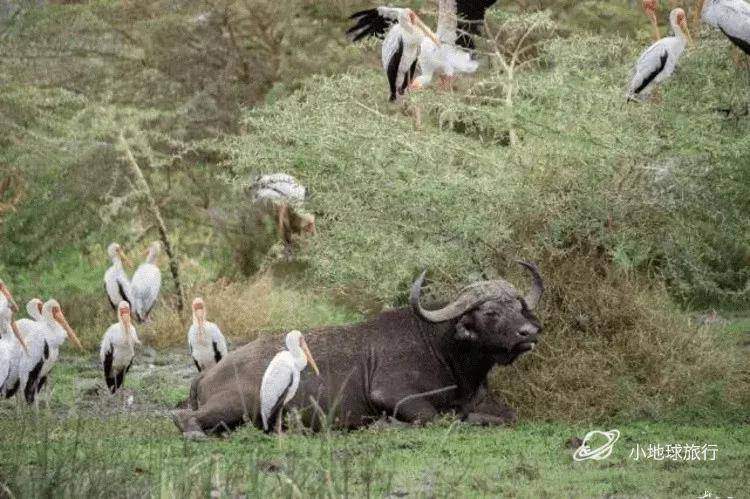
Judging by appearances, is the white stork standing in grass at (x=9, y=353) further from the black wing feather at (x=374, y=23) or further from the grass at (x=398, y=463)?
the black wing feather at (x=374, y=23)

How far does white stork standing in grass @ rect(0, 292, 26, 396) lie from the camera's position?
37.4ft

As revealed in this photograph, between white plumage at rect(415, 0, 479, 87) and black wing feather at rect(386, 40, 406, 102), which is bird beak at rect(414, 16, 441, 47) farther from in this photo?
black wing feather at rect(386, 40, 406, 102)

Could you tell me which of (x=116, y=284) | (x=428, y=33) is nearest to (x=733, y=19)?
(x=428, y=33)

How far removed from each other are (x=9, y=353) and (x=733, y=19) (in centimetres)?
528

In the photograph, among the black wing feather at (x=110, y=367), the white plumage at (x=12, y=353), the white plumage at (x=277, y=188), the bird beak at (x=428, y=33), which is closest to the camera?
the white plumage at (x=12, y=353)

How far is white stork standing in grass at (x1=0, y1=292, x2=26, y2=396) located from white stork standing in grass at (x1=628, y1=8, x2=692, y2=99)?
4494 millimetres

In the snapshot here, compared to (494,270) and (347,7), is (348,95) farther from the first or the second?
(347,7)

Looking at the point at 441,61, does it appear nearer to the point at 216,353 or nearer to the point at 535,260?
the point at 535,260

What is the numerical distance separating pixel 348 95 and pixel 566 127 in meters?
2.04

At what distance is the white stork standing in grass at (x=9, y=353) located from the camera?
1141 cm

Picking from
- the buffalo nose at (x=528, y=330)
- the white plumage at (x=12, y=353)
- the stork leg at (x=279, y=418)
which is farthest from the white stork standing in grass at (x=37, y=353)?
the buffalo nose at (x=528, y=330)

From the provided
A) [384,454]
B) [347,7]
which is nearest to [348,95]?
[384,454]

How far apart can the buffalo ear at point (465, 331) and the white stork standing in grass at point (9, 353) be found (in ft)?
10.1

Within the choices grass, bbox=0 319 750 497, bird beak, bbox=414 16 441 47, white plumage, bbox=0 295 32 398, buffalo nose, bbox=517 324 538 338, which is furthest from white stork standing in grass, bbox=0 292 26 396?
bird beak, bbox=414 16 441 47
